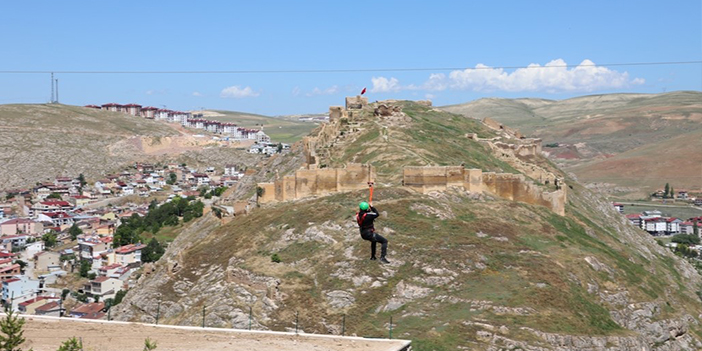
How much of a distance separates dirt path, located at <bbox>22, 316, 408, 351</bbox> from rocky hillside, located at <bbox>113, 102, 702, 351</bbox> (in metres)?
8.42

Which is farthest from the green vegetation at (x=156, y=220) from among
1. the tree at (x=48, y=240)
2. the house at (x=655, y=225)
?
the house at (x=655, y=225)

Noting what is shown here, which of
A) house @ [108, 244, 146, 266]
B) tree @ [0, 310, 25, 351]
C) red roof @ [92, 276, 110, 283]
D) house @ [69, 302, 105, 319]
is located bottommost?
red roof @ [92, 276, 110, 283]

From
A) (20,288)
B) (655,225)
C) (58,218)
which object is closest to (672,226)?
(655,225)

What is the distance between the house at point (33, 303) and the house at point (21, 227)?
1654 inches

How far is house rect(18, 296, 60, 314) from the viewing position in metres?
66.2

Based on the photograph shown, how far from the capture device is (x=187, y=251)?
4784cm

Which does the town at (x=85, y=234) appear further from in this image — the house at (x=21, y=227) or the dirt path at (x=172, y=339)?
the dirt path at (x=172, y=339)

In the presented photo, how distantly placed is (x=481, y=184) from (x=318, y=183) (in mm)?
10245

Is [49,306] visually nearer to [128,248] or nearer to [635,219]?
[128,248]

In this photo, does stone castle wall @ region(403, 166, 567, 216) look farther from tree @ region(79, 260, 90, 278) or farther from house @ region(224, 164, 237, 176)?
house @ region(224, 164, 237, 176)

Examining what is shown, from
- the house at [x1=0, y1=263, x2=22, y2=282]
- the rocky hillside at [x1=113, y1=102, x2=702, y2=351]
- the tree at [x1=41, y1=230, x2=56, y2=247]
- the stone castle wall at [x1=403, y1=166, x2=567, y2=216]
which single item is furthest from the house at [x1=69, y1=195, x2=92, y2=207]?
the stone castle wall at [x1=403, y1=166, x2=567, y2=216]

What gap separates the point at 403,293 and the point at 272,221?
1361 cm

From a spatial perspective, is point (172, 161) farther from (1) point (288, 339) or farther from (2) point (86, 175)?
(1) point (288, 339)

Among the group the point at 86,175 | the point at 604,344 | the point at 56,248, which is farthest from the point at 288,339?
the point at 86,175
